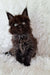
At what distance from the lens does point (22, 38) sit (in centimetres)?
140

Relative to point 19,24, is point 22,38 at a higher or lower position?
lower

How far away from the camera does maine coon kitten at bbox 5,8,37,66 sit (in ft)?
4.37

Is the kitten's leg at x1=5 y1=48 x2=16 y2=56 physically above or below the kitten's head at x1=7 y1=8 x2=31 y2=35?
below

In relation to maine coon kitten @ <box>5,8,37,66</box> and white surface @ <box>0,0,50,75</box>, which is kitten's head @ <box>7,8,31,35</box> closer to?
maine coon kitten @ <box>5,8,37,66</box>

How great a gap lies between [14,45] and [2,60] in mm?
177

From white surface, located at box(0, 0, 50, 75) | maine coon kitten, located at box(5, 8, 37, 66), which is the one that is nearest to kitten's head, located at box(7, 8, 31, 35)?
maine coon kitten, located at box(5, 8, 37, 66)

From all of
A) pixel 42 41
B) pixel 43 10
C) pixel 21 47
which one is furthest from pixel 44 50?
pixel 43 10

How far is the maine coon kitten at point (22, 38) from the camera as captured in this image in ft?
4.37

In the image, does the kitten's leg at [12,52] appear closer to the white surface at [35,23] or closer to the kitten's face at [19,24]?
the white surface at [35,23]

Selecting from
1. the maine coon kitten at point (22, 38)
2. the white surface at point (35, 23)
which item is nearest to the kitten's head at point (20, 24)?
the maine coon kitten at point (22, 38)

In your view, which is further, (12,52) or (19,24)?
(12,52)

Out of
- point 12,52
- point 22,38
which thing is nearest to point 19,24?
point 22,38

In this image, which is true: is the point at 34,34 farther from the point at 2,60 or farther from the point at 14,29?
the point at 2,60

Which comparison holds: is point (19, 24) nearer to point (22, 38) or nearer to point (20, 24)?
point (20, 24)
